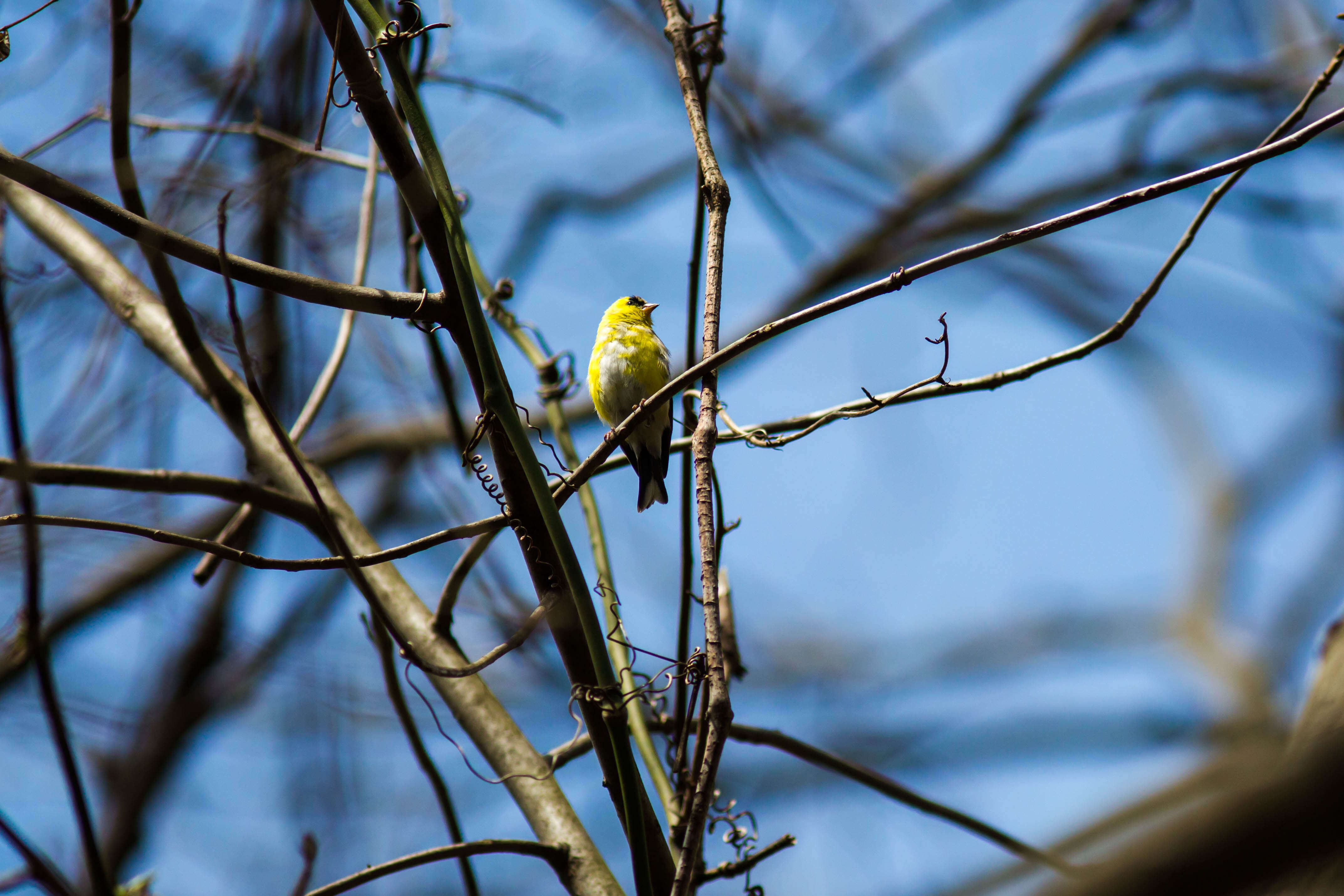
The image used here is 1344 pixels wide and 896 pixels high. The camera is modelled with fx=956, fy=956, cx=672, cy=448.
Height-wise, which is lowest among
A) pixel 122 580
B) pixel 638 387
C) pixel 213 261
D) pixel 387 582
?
pixel 213 261

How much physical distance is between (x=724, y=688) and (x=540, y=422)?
384cm

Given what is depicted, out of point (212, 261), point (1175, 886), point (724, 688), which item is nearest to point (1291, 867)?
point (1175, 886)

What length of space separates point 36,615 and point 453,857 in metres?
0.73

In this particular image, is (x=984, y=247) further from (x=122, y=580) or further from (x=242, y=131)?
(x=122, y=580)

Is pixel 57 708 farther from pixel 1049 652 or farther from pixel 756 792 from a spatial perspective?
pixel 1049 652

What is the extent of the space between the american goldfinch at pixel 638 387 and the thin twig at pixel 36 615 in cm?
304

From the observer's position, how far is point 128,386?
322cm

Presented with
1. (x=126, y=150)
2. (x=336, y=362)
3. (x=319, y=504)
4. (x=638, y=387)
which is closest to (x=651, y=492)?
(x=638, y=387)

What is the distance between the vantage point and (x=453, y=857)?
1.33 metres

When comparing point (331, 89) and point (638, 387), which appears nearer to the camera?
point (331, 89)

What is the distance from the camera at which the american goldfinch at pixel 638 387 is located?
4035 mm

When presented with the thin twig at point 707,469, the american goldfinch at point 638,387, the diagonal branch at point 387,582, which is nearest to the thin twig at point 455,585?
the diagonal branch at point 387,582

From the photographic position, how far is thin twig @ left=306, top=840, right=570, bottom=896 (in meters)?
1.29

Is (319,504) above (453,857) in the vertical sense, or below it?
above
